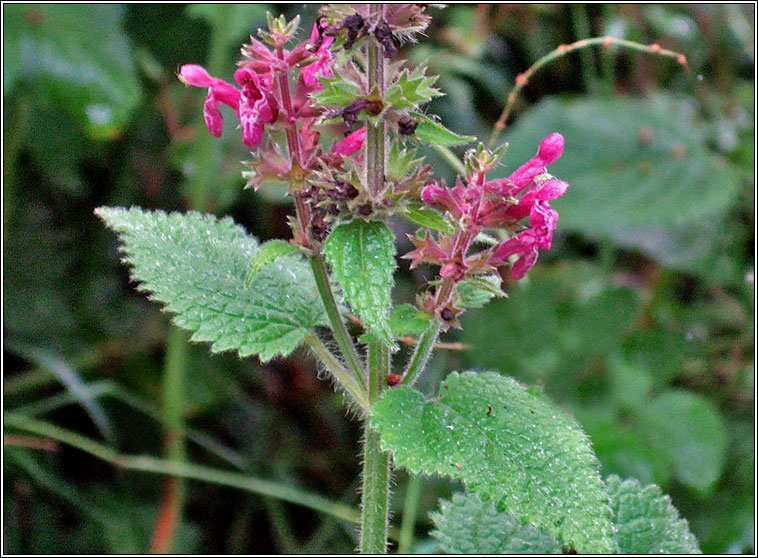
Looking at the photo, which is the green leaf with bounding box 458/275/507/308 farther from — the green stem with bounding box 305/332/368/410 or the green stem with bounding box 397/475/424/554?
the green stem with bounding box 397/475/424/554

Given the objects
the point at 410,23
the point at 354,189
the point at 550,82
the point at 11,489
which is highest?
the point at 550,82

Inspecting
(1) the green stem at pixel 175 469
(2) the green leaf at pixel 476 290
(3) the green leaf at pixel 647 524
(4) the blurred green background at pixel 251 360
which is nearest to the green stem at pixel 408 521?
(1) the green stem at pixel 175 469

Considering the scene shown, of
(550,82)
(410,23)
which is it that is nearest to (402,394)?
(410,23)

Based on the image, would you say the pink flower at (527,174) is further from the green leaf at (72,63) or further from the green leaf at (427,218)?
the green leaf at (72,63)

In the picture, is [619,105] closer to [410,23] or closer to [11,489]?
[410,23]

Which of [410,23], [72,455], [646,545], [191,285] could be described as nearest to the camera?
[410,23]

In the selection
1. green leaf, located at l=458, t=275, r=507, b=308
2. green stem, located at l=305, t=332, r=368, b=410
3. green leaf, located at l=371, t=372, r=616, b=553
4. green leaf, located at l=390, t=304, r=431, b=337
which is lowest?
green leaf, located at l=371, t=372, r=616, b=553

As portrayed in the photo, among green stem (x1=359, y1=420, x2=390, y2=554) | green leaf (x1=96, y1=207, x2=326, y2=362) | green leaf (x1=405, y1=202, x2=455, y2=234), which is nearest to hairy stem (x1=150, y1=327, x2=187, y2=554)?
green leaf (x1=96, y1=207, x2=326, y2=362)
